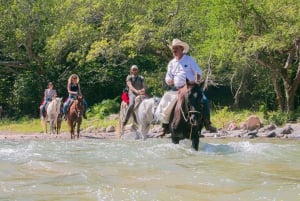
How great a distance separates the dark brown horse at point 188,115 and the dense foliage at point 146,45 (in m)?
9.76

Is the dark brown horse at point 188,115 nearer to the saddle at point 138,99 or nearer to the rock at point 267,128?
the saddle at point 138,99

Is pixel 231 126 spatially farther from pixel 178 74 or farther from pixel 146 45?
pixel 178 74

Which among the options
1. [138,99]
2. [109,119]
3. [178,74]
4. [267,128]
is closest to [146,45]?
[109,119]

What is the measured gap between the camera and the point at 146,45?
26.1 m

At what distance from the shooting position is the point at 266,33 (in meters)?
21.7

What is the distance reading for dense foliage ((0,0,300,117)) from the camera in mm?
21688

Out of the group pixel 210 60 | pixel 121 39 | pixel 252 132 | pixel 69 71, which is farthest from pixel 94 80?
pixel 252 132

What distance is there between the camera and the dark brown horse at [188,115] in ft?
36.6

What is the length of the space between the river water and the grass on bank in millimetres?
10573

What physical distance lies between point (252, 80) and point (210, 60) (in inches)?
255

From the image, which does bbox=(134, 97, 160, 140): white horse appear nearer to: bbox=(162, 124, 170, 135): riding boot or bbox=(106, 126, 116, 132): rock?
bbox=(162, 124, 170, 135): riding boot

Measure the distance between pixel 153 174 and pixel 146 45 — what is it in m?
18.6

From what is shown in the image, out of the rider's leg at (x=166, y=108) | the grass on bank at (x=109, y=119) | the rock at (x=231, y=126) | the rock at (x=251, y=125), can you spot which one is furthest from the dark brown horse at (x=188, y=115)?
the grass on bank at (x=109, y=119)

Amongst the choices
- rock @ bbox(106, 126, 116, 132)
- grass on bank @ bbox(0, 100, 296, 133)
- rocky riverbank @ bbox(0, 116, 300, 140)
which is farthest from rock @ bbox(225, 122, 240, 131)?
rock @ bbox(106, 126, 116, 132)
